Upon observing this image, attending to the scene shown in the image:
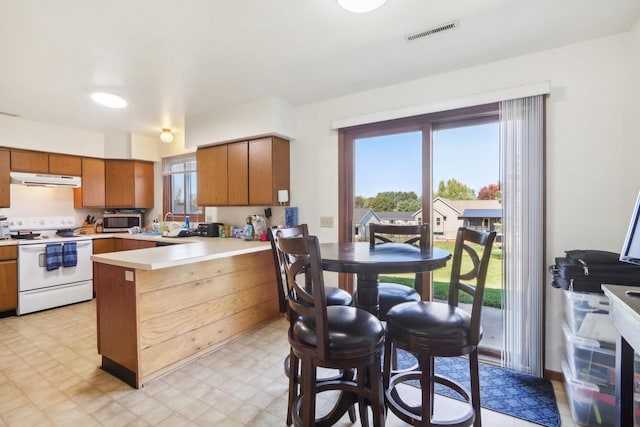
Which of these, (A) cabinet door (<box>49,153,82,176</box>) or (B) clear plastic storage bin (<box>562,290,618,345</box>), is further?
(A) cabinet door (<box>49,153,82,176</box>)

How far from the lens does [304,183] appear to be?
358 centimetres

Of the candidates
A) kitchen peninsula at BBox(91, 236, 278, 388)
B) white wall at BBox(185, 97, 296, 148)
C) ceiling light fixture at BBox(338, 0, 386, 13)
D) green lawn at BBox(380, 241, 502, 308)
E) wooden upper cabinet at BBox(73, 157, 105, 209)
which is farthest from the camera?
wooden upper cabinet at BBox(73, 157, 105, 209)

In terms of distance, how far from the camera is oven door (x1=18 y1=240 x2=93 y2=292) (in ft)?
11.8

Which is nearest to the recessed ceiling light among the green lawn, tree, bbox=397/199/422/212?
tree, bbox=397/199/422/212

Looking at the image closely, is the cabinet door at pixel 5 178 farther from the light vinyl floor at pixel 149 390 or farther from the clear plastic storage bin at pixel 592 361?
the clear plastic storage bin at pixel 592 361

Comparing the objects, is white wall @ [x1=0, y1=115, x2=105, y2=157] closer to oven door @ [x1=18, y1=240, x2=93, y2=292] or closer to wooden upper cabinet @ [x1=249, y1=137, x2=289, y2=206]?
oven door @ [x1=18, y1=240, x2=93, y2=292]

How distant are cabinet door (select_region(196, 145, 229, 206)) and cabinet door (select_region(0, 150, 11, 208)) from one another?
94.6 inches

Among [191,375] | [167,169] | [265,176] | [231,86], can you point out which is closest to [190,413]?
[191,375]

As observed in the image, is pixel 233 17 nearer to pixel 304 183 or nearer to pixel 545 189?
pixel 304 183

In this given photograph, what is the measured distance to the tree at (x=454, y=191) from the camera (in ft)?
8.96

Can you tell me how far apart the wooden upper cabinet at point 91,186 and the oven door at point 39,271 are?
81 cm

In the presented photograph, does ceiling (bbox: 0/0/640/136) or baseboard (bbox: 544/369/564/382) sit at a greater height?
ceiling (bbox: 0/0/640/136)

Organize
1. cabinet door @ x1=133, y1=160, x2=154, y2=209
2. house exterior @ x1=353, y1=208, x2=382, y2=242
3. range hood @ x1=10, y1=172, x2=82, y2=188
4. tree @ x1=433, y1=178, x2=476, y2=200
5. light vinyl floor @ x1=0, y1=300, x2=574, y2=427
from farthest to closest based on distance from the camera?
cabinet door @ x1=133, y1=160, x2=154, y2=209, range hood @ x1=10, y1=172, x2=82, y2=188, house exterior @ x1=353, y1=208, x2=382, y2=242, tree @ x1=433, y1=178, x2=476, y2=200, light vinyl floor @ x1=0, y1=300, x2=574, y2=427

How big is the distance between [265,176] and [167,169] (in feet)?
Result: 8.40
